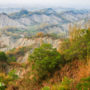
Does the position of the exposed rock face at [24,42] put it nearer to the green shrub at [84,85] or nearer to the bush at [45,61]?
the bush at [45,61]

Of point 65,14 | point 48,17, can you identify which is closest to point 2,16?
point 48,17

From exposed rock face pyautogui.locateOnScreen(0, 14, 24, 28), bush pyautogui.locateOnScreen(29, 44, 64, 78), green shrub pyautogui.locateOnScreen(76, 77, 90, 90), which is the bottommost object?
bush pyautogui.locateOnScreen(29, 44, 64, 78)

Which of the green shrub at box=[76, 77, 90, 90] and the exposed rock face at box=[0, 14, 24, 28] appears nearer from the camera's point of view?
the green shrub at box=[76, 77, 90, 90]

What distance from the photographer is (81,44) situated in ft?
23.6

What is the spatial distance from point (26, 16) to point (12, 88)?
138187 millimetres

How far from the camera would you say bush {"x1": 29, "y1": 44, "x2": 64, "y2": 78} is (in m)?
7.12

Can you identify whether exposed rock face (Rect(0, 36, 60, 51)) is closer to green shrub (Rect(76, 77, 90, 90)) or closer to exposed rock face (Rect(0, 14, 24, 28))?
green shrub (Rect(76, 77, 90, 90))

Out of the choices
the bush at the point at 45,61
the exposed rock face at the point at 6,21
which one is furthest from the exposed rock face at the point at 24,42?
the exposed rock face at the point at 6,21

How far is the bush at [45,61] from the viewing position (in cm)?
712

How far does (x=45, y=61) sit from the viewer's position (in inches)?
286

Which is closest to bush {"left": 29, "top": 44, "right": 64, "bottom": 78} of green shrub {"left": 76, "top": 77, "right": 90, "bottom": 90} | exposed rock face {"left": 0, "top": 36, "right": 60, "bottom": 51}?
green shrub {"left": 76, "top": 77, "right": 90, "bottom": 90}

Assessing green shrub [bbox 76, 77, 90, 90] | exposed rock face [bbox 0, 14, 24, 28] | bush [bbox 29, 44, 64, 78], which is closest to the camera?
green shrub [bbox 76, 77, 90, 90]

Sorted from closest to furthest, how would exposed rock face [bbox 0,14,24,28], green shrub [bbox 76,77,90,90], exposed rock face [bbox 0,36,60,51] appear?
green shrub [bbox 76,77,90,90], exposed rock face [bbox 0,36,60,51], exposed rock face [bbox 0,14,24,28]

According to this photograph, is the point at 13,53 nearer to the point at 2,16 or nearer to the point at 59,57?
the point at 59,57
